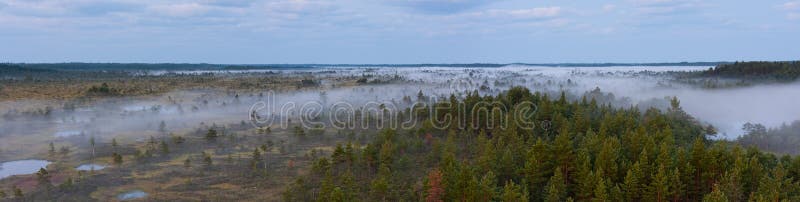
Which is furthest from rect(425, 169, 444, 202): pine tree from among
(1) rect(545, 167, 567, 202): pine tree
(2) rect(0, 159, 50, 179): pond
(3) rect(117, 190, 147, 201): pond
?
(2) rect(0, 159, 50, 179): pond

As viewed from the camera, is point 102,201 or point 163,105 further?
point 163,105

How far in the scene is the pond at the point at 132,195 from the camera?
24.4 meters

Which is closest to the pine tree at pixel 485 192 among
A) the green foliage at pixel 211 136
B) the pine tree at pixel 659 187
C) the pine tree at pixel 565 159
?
the pine tree at pixel 565 159

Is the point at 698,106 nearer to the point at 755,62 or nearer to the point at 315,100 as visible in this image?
the point at 315,100

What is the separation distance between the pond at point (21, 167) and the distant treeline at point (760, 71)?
110 meters

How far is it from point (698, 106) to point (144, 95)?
7306cm

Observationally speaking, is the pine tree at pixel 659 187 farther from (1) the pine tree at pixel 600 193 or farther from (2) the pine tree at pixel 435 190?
(2) the pine tree at pixel 435 190

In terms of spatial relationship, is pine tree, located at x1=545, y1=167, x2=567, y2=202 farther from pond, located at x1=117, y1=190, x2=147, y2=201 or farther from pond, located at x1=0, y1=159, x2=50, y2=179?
pond, located at x1=0, y1=159, x2=50, y2=179

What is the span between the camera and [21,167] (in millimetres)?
30297

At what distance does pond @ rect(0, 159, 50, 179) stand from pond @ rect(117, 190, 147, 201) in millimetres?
7443

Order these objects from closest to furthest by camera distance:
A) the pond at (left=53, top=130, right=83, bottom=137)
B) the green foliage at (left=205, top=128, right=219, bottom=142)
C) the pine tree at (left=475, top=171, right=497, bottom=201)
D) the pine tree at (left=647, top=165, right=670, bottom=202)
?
the pine tree at (left=475, top=171, right=497, bottom=201) → the pine tree at (left=647, top=165, right=670, bottom=202) → the green foliage at (left=205, top=128, right=219, bottom=142) → the pond at (left=53, top=130, right=83, bottom=137)

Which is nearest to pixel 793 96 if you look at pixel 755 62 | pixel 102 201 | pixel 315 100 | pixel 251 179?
pixel 755 62

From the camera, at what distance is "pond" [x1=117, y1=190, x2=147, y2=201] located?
80.0 ft

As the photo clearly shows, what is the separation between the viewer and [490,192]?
21.0 meters
